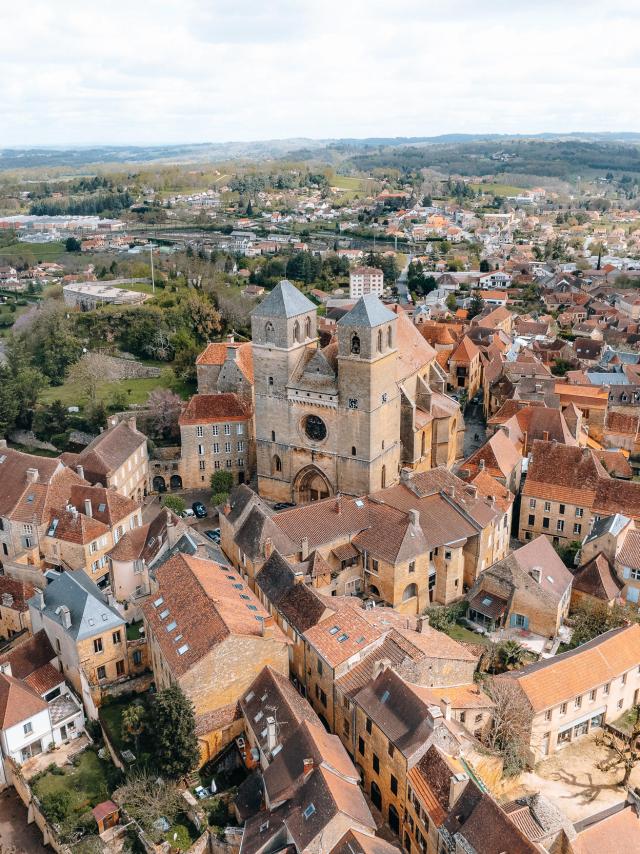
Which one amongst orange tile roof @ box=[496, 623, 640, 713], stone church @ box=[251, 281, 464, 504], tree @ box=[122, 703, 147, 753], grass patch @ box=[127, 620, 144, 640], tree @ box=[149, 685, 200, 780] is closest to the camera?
tree @ box=[149, 685, 200, 780]

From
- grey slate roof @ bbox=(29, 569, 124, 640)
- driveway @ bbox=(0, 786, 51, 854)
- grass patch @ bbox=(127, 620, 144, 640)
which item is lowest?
driveway @ bbox=(0, 786, 51, 854)

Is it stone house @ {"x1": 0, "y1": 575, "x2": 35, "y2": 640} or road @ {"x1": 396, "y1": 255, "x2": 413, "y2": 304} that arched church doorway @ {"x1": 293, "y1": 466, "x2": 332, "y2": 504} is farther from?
road @ {"x1": 396, "y1": 255, "x2": 413, "y2": 304}

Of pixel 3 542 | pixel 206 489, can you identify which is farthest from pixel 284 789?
pixel 206 489

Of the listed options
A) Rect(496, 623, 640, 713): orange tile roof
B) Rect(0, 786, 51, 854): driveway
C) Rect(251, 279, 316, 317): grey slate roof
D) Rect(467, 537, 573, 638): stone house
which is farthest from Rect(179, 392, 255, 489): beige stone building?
Rect(496, 623, 640, 713): orange tile roof

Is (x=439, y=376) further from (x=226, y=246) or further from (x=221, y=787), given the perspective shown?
(x=226, y=246)

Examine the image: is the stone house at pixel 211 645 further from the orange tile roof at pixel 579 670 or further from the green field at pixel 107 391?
the green field at pixel 107 391
